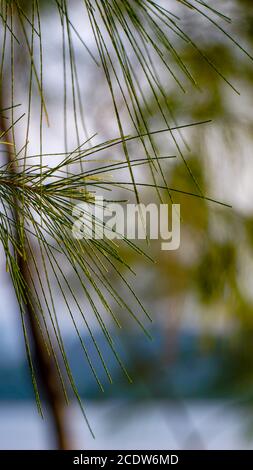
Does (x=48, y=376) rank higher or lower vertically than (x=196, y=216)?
lower

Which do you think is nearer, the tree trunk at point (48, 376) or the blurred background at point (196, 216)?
the tree trunk at point (48, 376)

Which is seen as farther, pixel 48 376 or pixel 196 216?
pixel 196 216

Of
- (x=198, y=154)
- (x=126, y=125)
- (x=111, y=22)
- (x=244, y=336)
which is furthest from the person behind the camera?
(x=244, y=336)

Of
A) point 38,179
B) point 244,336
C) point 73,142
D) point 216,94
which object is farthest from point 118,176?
Result: point 38,179

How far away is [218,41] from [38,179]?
1.79 meters

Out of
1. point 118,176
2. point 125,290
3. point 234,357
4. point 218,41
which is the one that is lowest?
point 234,357

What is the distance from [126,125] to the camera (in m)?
2.49

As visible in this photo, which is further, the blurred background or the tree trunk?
the blurred background

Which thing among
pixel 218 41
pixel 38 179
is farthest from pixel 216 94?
pixel 38 179

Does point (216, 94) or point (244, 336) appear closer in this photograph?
point (216, 94)

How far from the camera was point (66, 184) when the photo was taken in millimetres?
546

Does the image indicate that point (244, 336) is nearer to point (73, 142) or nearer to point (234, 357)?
point (234, 357)

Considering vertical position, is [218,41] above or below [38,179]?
above

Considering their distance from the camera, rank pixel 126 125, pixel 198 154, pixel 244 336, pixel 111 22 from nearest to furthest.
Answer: pixel 111 22
pixel 198 154
pixel 126 125
pixel 244 336
